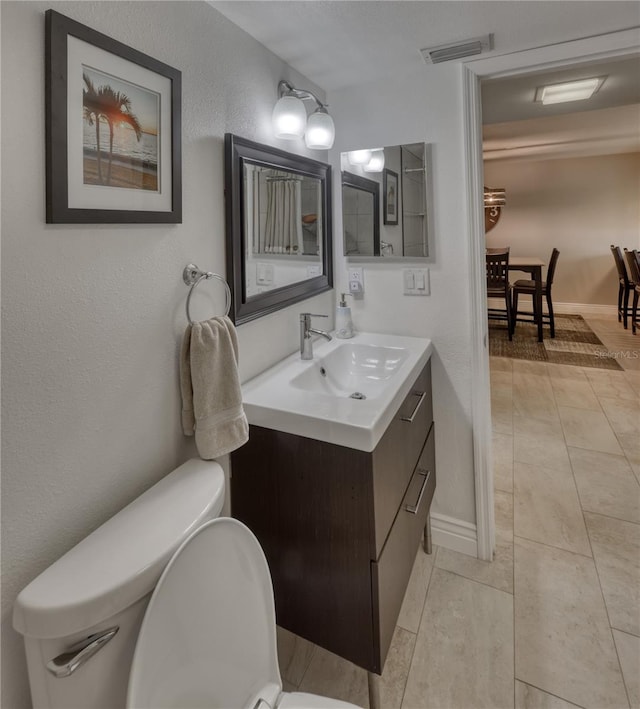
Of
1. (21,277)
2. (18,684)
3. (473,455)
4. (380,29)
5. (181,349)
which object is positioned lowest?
(18,684)

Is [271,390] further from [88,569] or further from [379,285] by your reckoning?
[379,285]

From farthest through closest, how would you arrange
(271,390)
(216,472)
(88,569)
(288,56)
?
(288,56), (271,390), (216,472), (88,569)

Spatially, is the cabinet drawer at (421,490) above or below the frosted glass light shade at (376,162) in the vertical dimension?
below

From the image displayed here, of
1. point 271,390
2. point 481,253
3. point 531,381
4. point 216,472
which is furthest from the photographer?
point 531,381

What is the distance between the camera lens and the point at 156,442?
3.44ft

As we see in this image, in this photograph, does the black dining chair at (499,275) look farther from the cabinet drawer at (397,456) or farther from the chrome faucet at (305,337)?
the chrome faucet at (305,337)

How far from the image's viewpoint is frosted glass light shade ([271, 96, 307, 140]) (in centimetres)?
142

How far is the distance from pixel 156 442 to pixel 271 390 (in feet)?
1.29

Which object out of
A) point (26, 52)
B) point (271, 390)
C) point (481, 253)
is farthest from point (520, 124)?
point (26, 52)

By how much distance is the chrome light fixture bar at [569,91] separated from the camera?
7.00ft

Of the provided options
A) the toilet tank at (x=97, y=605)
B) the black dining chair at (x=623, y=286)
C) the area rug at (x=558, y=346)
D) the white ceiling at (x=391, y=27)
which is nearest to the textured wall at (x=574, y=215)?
the black dining chair at (x=623, y=286)

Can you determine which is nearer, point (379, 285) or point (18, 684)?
point (18, 684)

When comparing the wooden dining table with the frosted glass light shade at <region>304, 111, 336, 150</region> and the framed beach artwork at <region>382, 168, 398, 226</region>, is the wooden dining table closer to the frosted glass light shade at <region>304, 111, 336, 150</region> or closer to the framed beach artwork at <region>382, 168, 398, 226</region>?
the framed beach artwork at <region>382, 168, 398, 226</region>

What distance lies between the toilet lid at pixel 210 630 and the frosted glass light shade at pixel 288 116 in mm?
1279
